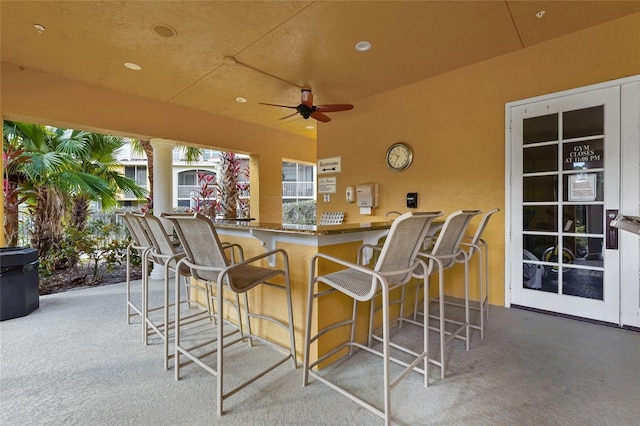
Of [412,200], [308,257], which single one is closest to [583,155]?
[412,200]

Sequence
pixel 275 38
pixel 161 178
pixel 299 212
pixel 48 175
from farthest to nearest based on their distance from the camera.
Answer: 1. pixel 299 212
2. pixel 161 178
3. pixel 48 175
4. pixel 275 38

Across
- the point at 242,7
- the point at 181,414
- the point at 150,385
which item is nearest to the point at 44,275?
the point at 150,385

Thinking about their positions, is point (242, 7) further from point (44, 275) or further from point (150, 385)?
point (44, 275)

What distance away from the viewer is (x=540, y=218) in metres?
2.91

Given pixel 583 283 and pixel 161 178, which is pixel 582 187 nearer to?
pixel 583 283

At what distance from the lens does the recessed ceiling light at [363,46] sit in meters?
2.83

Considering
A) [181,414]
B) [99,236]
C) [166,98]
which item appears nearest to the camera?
[181,414]

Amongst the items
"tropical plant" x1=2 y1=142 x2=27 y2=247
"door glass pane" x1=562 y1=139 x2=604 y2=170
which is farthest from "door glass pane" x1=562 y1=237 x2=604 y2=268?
"tropical plant" x1=2 y1=142 x2=27 y2=247

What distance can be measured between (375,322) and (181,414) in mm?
1459

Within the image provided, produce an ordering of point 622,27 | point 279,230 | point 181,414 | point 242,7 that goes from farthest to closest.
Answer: point 622,27
point 242,7
point 279,230
point 181,414

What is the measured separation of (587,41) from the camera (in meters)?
2.64

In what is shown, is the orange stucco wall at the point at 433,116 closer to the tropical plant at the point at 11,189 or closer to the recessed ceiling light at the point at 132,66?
the tropical plant at the point at 11,189

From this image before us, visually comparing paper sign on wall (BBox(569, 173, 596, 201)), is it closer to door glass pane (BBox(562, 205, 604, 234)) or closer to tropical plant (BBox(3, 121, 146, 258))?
door glass pane (BBox(562, 205, 604, 234))

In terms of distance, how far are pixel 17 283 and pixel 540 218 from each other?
533cm
